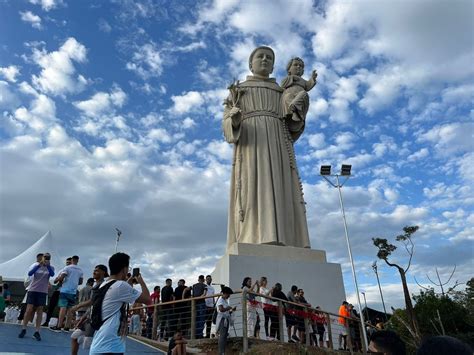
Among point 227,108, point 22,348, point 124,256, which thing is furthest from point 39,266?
point 227,108

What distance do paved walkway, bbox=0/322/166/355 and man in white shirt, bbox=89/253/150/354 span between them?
4042 mm

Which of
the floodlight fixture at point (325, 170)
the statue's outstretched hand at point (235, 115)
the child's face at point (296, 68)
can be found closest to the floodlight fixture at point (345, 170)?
the floodlight fixture at point (325, 170)

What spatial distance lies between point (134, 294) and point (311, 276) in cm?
864

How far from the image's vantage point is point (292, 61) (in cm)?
1576

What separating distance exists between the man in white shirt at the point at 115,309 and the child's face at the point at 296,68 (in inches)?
500

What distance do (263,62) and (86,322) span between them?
1240 centimetres

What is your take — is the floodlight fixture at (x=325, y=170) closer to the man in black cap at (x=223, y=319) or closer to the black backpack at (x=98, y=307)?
the man in black cap at (x=223, y=319)

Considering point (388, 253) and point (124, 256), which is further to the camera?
point (388, 253)

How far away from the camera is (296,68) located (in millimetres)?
15609

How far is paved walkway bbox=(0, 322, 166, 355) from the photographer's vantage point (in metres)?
7.41

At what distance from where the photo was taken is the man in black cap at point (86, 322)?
177 inches

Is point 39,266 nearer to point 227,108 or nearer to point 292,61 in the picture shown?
point 227,108

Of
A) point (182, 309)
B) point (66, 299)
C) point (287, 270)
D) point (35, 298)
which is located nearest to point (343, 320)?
point (287, 270)

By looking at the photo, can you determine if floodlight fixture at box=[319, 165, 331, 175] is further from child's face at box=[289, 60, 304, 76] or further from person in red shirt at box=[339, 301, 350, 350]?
person in red shirt at box=[339, 301, 350, 350]
